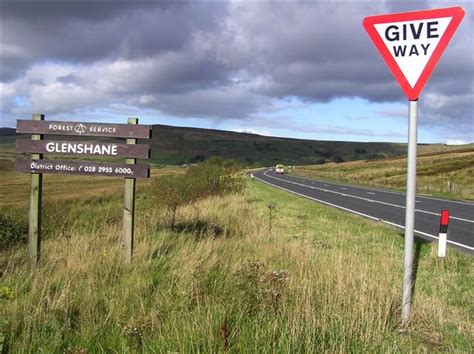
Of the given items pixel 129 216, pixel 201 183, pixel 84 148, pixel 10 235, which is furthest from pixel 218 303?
pixel 201 183

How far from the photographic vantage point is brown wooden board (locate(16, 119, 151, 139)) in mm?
6723

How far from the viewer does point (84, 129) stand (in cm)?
677

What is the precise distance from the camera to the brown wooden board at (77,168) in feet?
22.5

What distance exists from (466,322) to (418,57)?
2.70 metres

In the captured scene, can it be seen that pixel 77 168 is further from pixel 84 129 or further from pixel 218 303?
pixel 218 303

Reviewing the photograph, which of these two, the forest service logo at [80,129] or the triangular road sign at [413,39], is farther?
the forest service logo at [80,129]

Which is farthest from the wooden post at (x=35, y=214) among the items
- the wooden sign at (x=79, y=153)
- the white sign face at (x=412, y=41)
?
the white sign face at (x=412, y=41)

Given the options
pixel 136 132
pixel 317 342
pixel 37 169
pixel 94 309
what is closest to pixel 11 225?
pixel 37 169

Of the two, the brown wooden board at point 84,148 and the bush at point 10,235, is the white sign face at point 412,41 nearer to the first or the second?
the brown wooden board at point 84,148

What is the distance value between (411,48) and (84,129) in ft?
14.6

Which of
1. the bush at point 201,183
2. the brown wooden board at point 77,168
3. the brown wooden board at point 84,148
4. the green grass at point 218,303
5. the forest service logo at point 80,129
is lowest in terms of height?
the green grass at point 218,303

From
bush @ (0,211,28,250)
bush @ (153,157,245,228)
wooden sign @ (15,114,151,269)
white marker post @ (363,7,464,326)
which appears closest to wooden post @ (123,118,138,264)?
wooden sign @ (15,114,151,269)

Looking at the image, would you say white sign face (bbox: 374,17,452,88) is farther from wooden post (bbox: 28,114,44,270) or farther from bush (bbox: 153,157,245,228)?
bush (bbox: 153,157,245,228)

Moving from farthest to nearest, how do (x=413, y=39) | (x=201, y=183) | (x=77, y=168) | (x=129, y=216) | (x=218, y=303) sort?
(x=201, y=183) < (x=77, y=168) < (x=129, y=216) < (x=218, y=303) < (x=413, y=39)
